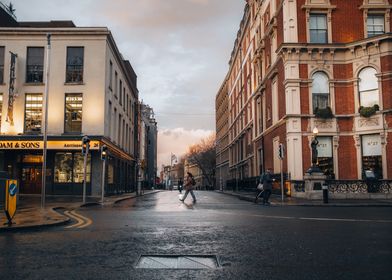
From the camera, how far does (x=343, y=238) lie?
7.60m

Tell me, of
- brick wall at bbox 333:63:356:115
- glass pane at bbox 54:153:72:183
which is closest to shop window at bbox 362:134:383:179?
brick wall at bbox 333:63:356:115

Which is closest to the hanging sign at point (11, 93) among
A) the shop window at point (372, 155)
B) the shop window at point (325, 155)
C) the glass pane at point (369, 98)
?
the shop window at point (325, 155)

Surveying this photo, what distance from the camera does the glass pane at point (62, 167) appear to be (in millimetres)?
28594

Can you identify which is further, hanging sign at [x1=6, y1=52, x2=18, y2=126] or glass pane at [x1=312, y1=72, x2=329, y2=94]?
hanging sign at [x1=6, y1=52, x2=18, y2=126]

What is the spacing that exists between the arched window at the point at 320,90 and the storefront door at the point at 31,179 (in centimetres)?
2037

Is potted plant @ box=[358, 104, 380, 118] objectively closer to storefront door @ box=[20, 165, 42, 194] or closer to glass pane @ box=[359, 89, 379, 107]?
glass pane @ box=[359, 89, 379, 107]

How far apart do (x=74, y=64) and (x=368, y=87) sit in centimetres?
2092

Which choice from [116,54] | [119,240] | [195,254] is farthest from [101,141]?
[195,254]

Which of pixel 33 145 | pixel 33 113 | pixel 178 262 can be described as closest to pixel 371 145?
pixel 33 145

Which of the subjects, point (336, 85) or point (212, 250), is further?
point (336, 85)

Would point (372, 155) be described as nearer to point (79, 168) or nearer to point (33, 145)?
point (79, 168)

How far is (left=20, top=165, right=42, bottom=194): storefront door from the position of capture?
94.6ft

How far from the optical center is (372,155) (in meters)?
26.1

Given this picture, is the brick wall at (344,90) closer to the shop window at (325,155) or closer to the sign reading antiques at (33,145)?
the shop window at (325,155)
